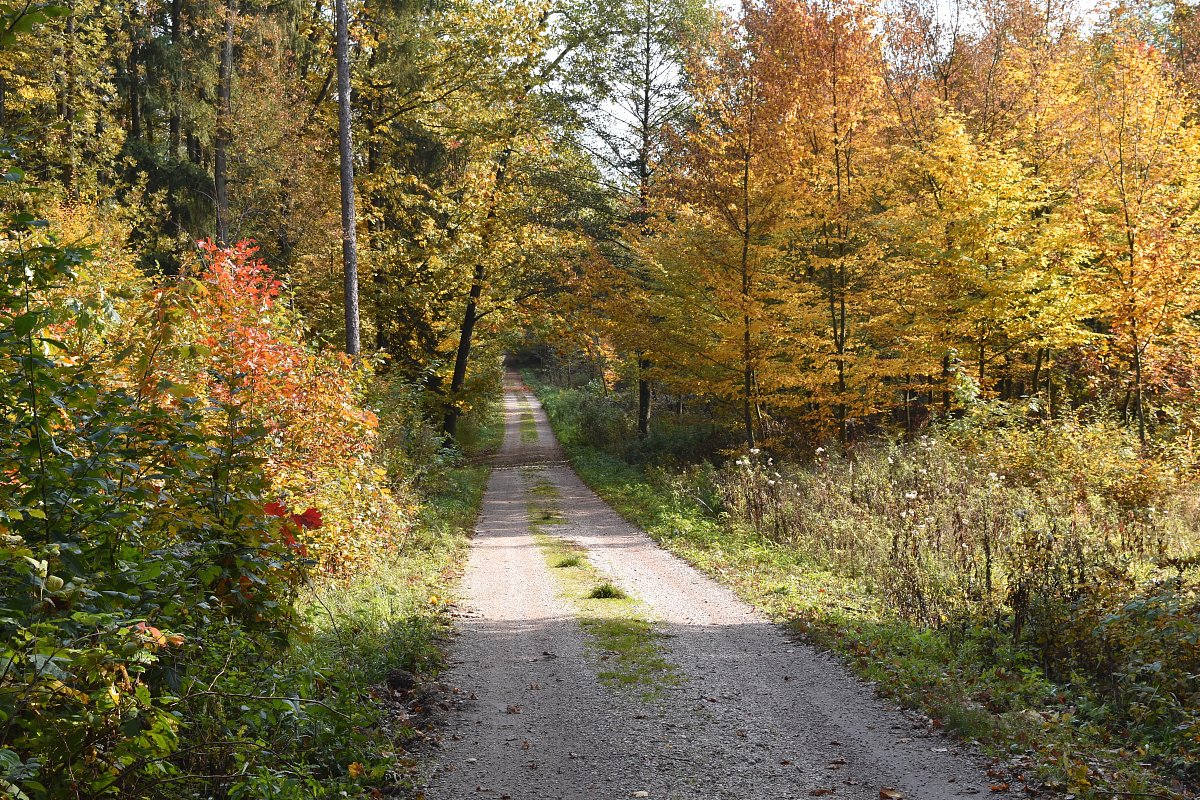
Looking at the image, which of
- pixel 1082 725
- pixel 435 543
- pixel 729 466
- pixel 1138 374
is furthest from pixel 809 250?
pixel 1082 725

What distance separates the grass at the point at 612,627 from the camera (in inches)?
270

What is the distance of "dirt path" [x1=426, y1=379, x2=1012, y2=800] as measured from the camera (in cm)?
495

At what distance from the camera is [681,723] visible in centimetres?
588

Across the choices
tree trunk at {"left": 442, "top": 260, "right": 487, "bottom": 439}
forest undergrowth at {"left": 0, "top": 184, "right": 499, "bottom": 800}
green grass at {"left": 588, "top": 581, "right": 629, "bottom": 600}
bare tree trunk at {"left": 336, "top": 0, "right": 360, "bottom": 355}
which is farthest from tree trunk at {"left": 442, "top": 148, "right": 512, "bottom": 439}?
forest undergrowth at {"left": 0, "top": 184, "right": 499, "bottom": 800}

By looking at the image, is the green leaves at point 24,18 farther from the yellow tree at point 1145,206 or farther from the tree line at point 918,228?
the yellow tree at point 1145,206

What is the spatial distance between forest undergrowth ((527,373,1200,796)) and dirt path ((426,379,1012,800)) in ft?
1.57

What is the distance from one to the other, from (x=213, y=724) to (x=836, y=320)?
17180mm

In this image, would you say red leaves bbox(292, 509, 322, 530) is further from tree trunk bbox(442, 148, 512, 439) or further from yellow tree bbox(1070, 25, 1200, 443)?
tree trunk bbox(442, 148, 512, 439)

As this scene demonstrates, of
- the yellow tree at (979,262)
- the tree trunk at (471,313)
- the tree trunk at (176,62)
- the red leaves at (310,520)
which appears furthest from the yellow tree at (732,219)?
the tree trunk at (176,62)

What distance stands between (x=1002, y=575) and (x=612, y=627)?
14.3 ft

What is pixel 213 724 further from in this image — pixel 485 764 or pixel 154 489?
pixel 485 764

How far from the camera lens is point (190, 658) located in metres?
4.50

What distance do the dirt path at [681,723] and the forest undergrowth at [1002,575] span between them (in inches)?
18.8

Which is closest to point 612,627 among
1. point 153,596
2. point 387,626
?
point 387,626
